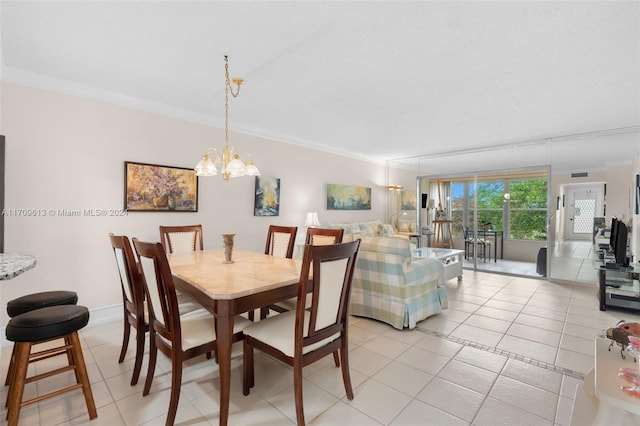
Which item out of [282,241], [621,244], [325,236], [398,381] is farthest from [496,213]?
[398,381]

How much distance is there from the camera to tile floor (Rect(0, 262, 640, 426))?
1803mm

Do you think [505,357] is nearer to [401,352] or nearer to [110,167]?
[401,352]

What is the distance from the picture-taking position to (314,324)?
5.67 ft

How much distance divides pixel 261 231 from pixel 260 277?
271cm

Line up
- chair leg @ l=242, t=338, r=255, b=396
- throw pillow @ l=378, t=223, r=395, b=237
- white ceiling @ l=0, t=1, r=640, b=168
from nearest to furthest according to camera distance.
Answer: white ceiling @ l=0, t=1, r=640, b=168 → chair leg @ l=242, t=338, r=255, b=396 → throw pillow @ l=378, t=223, r=395, b=237

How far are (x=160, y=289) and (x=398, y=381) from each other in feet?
5.79

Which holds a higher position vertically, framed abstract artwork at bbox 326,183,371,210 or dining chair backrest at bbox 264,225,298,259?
framed abstract artwork at bbox 326,183,371,210

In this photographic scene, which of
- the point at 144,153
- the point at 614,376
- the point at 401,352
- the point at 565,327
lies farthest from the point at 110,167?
the point at 565,327

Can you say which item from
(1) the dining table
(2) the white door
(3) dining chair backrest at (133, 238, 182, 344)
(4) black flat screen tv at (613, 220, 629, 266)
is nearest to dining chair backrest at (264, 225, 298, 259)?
(1) the dining table

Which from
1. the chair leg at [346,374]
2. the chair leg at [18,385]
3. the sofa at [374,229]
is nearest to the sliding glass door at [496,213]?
the sofa at [374,229]

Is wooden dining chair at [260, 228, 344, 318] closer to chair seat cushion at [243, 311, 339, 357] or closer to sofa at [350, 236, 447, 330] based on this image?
chair seat cushion at [243, 311, 339, 357]

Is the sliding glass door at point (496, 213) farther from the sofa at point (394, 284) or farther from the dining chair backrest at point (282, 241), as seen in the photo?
the dining chair backrest at point (282, 241)

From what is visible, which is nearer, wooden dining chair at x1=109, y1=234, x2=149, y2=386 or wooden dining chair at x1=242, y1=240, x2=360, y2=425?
wooden dining chair at x1=242, y1=240, x2=360, y2=425

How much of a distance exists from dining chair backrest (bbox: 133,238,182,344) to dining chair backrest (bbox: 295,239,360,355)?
2.27 ft
